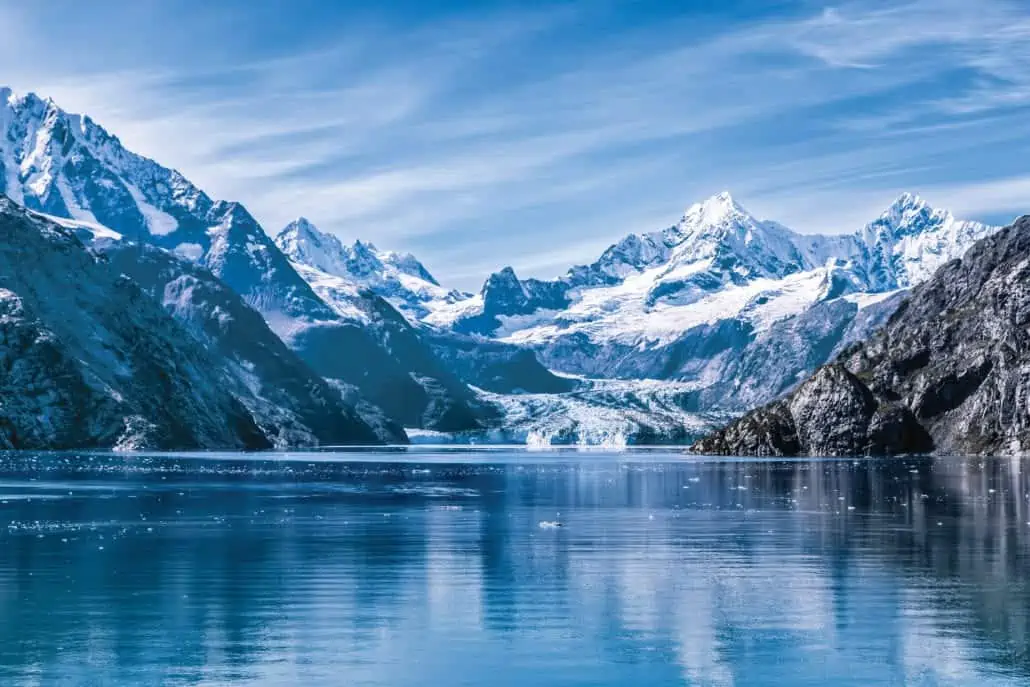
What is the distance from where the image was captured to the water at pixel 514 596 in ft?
167

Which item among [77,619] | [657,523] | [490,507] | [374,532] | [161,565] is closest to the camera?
[77,619]

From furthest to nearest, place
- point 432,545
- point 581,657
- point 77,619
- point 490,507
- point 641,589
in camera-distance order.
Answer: point 490,507
point 432,545
point 641,589
point 77,619
point 581,657

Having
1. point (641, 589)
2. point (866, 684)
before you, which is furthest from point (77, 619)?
point (866, 684)

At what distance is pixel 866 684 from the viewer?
47.9m

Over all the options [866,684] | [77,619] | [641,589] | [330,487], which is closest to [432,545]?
[641,589]

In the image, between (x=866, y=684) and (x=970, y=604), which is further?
(x=970, y=604)

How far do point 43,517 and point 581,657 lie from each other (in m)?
72.6

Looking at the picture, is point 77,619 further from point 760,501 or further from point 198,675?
point 760,501

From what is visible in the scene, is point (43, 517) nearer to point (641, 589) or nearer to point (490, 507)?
point (490, 507)

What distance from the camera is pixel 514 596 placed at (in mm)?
68625

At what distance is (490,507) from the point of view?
136125mm

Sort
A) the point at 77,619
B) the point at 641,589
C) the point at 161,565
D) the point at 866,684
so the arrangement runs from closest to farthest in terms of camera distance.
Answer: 1. the point at 866,684
2. the point at 77,619
3. the point at 641,589
4. the point at 161,565

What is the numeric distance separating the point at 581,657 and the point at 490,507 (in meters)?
83.6

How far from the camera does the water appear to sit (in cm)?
5100
